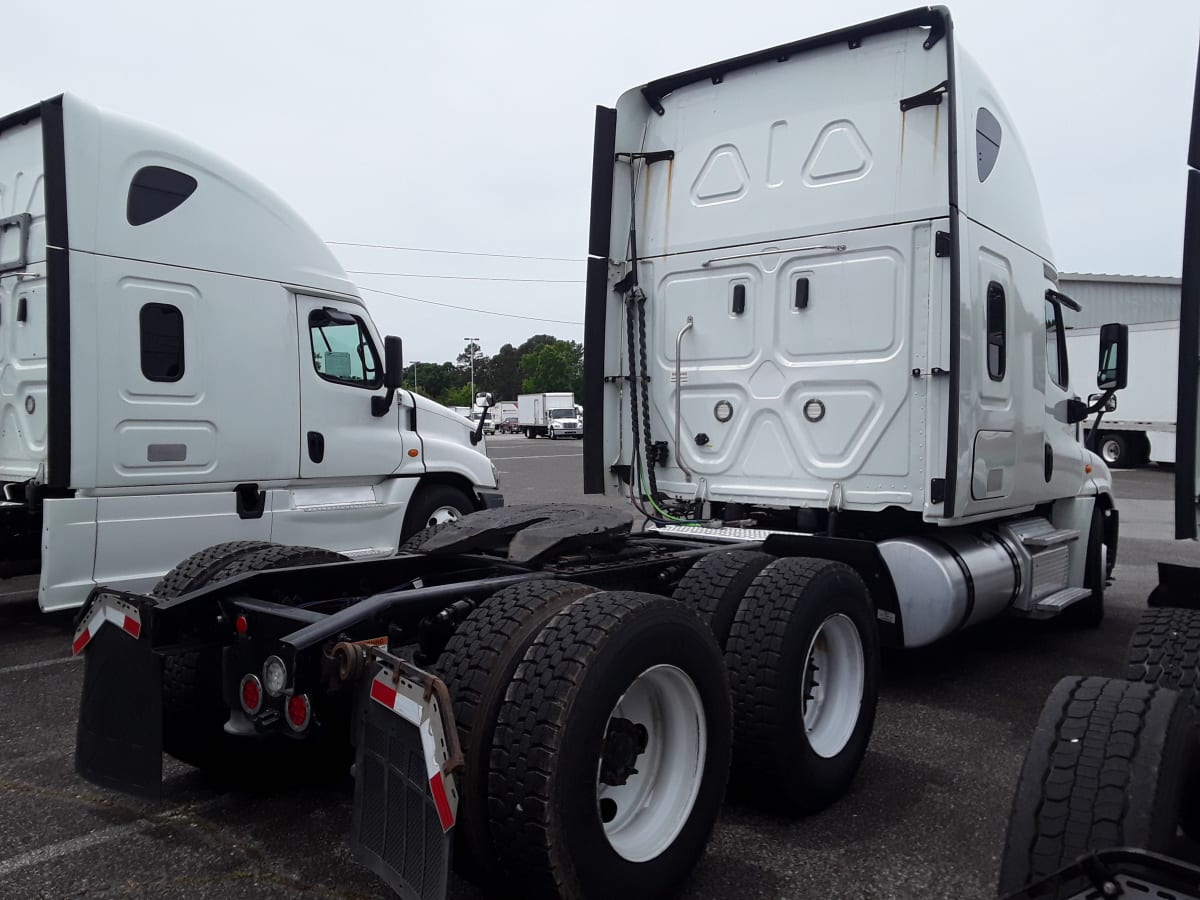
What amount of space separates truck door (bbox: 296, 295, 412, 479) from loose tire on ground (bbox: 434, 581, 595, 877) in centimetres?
489

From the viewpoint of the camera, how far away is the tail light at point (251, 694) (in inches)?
109

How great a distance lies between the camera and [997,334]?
5383 millimetres

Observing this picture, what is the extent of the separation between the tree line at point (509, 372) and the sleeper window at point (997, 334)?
290ft

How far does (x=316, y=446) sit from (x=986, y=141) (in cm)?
520

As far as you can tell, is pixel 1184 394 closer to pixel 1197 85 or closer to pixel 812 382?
pixel 1197 85

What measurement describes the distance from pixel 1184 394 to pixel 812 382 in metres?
2.68

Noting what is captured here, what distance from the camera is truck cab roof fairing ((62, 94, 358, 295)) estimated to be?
5848 mm

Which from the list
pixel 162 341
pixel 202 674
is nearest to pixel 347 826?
pixel 202 674

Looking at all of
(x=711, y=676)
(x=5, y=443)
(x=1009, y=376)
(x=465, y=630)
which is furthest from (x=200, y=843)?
(x=1009, y=376)

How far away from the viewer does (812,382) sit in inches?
211

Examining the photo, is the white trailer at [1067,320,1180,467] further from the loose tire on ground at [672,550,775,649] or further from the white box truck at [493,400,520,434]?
the white box truck at [493,400,520,434]

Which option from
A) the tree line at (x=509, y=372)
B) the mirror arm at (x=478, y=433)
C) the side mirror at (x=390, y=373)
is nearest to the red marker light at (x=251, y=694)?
the side mirror at (x=390, y=373)

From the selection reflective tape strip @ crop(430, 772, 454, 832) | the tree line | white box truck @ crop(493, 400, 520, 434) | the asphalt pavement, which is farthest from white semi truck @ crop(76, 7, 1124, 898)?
the tree line

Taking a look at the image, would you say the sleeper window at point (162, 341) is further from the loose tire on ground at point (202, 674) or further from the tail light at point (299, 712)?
the tail light at point (299, 712)
